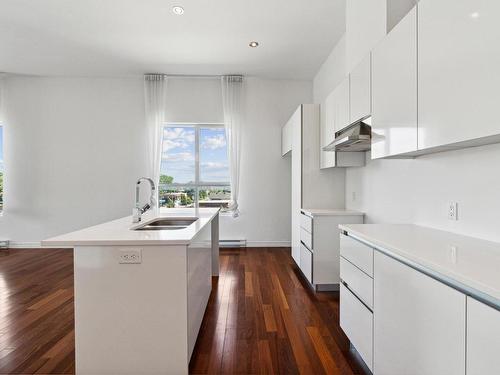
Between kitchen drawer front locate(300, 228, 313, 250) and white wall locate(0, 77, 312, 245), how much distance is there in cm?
155

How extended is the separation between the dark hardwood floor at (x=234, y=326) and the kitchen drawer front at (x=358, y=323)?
7.7 inches

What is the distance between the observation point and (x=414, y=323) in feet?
3.76

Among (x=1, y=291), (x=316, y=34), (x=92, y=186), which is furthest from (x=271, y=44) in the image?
(x=1, y=291)

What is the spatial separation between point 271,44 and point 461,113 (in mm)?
3060

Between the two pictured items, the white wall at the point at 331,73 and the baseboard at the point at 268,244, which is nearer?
the white wall at the point at 331,73

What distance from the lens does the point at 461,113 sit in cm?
118

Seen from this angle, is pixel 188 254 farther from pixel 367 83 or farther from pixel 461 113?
pixel 367 83

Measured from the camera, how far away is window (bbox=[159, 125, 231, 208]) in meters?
5.02

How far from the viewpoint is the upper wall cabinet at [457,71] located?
3.40 ft

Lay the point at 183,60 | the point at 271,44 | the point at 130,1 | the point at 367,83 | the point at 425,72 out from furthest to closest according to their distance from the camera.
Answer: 1. the point at 183,60
2. the point at 271,44
3. the point at 130,1
4. the point at 367,83
5. the point at 425,72

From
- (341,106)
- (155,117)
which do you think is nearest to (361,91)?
(341,106)


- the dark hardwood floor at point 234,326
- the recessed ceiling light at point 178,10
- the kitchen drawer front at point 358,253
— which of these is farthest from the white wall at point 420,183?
the recessed ceiling light at point 178,10

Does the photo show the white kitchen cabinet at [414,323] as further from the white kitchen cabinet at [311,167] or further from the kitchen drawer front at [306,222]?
the white kitchen cabinet at [311,167]

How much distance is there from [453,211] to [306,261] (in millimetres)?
1824
